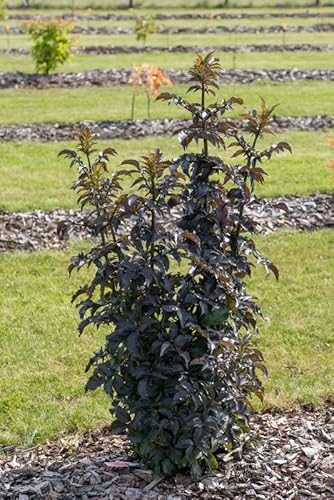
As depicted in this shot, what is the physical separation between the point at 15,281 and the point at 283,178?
3.88m

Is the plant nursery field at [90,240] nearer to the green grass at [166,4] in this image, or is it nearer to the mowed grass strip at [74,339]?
the mowed grass strip at [74,339]

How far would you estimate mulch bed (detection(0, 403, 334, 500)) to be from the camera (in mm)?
3529

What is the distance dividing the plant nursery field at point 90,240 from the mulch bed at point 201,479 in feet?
0.05

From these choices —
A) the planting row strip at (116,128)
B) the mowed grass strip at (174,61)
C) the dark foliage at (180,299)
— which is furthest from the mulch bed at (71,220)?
the mowed grass strip at (174,61)

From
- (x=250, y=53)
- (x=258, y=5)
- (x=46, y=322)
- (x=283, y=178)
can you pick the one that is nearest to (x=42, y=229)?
(x=46, y=322)

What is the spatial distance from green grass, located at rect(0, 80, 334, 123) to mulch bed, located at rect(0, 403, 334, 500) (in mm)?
8976

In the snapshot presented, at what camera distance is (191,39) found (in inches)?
923

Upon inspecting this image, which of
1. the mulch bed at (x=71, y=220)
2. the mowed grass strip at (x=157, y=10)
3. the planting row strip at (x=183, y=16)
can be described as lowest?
the mulch bed at (x=71, y=220)

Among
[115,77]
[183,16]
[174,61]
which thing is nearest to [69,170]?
[115,77]

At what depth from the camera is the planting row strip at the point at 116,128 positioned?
38.0 feet

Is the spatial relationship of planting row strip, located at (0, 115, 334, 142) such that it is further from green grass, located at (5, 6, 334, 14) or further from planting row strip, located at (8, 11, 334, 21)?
green grass, located at (5, 6, 334, 14)

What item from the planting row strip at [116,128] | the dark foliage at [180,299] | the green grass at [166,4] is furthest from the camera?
the green grass at [166,4]

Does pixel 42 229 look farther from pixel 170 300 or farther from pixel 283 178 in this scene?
pixel 170 300

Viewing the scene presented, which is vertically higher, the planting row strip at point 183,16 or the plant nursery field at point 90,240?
the planting row strip at point 183,16
